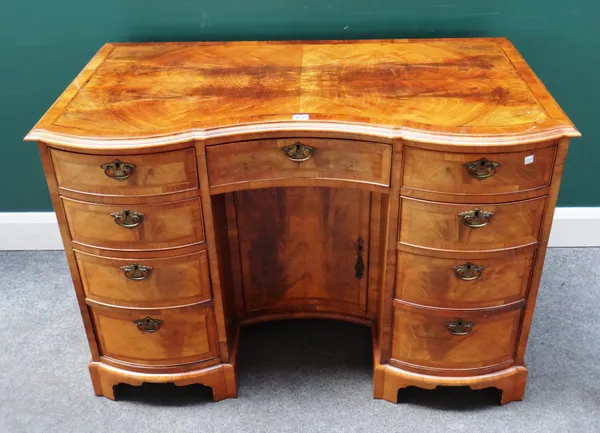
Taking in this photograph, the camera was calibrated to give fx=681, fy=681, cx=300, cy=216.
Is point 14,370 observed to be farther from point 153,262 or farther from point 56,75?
point 56,75

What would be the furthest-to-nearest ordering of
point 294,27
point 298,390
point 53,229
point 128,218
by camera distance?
point 53,229
point 294,27
point 298,390
point 128,218

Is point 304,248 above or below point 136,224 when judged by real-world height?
below

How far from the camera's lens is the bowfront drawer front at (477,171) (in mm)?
1462

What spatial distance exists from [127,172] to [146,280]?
308 millimetres

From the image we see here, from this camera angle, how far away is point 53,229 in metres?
2.41

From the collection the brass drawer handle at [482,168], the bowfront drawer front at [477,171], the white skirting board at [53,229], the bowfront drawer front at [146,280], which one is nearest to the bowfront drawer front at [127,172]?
the bowfront drawer front at [146,280]

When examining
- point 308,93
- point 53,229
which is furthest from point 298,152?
point 53,229

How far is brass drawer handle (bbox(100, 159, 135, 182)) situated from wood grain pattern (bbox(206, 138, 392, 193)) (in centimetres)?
18

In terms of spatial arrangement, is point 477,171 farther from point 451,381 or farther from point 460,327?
point 451,381

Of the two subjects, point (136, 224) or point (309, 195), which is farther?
point (309, 195)

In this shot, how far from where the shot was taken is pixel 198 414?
6.03ft

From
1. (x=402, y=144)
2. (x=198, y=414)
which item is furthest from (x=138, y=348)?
(x=402, y=144)

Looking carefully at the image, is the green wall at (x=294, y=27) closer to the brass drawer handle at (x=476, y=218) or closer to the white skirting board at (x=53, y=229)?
the white skirting board at (x=53, y=229)

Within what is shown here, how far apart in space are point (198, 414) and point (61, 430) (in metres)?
0.36
